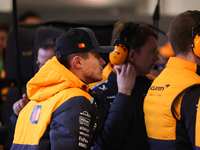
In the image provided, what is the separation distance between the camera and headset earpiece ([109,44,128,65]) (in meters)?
1.54

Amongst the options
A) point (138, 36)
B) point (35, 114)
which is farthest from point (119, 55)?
point (35, 114)

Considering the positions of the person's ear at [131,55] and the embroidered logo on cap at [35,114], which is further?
the person's ear at [131,55]

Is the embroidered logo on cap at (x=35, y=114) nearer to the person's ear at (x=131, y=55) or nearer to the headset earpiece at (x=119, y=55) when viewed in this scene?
the headset earpiece at (x=119, y=55)

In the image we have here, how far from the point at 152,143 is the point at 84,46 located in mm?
534

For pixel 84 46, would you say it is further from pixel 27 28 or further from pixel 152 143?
pixel 27 28

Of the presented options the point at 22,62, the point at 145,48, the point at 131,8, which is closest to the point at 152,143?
the point at 145,48

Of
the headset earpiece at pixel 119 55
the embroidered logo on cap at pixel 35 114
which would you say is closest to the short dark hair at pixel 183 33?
the headset earpiece at pixel 119 55

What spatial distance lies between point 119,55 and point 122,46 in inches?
3.0

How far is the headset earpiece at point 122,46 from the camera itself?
1.55 metres

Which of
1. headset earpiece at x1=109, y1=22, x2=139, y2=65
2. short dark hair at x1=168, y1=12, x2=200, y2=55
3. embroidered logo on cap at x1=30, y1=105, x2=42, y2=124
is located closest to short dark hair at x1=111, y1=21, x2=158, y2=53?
headset earpiece at x1=109, y1=22, x2=139, y2=65

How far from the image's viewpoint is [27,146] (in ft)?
3.71

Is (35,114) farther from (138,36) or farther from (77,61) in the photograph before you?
(138,36)

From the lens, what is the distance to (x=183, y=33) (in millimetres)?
1172

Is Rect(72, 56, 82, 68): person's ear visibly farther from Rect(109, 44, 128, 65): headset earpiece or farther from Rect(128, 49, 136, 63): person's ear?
Rect(128, 49, 136, 63): person's ear
